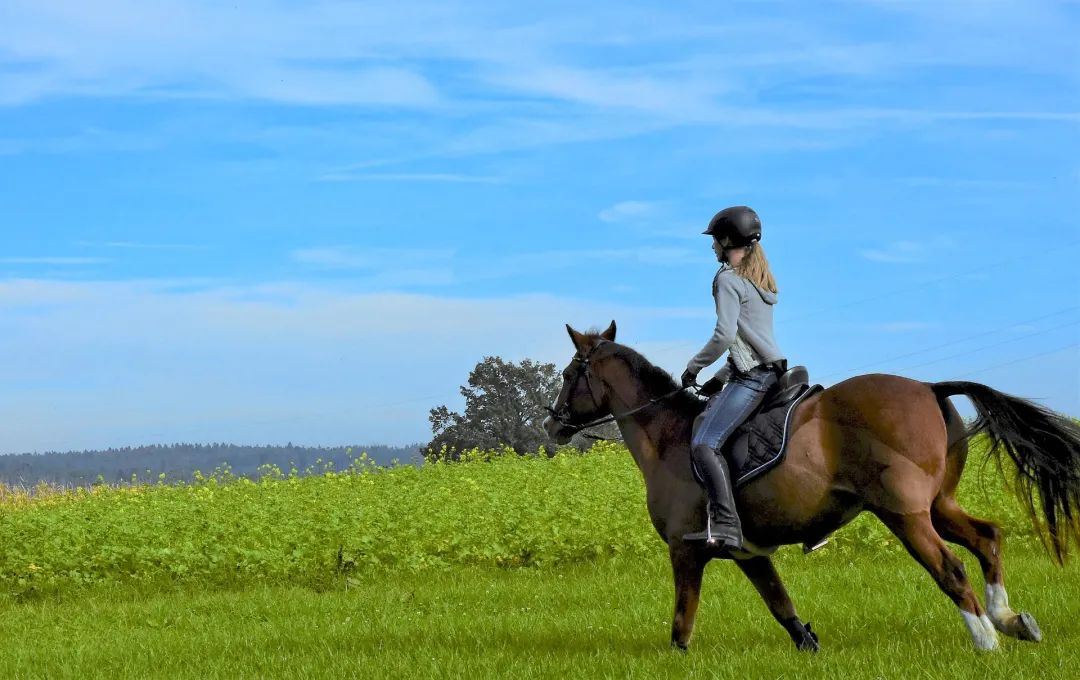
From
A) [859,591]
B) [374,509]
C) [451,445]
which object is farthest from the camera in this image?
[451,445]

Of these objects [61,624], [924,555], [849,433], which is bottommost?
[61,624]

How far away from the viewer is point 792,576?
1377 cm

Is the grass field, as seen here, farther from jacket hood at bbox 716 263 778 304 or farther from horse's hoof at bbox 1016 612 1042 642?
jacket hood at bbox 716 263 778 304

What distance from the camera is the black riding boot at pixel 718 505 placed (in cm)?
803

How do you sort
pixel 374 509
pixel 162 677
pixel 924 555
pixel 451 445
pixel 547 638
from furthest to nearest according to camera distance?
1. pixel 451 445
2. pixel 374 509
3. pixel 547 638
4. pixel 162 677
5. pixel 924 555

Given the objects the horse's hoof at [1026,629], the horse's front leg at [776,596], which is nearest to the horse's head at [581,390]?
the horse's front leg at [776,596]

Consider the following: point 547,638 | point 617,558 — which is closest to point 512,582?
point 617,558

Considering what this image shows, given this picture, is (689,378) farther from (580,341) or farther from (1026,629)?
(1026,629)

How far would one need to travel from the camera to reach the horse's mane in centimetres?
890

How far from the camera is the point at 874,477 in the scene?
7.73 metres

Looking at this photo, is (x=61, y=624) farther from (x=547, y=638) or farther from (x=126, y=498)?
(x=126, y=498)

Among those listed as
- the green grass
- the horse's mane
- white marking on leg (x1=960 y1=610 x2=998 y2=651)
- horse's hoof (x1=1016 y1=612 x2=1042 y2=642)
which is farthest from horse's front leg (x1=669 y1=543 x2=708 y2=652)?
horse's hoof (x1=1016 y1=612 x2=1042 y2=642)

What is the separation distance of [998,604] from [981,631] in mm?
385

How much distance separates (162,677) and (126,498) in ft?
56.4
